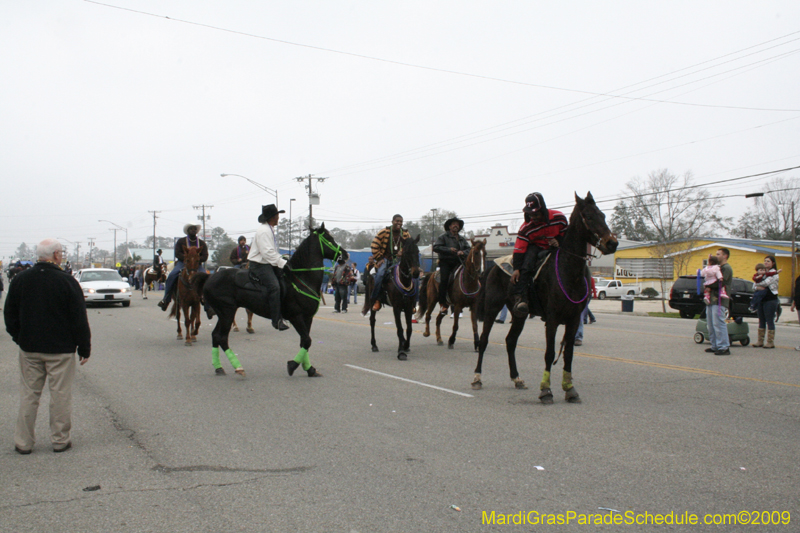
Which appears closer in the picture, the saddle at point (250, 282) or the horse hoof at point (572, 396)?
the horse hoof at point (572, 396)

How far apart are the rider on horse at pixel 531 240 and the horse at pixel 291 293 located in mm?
3157

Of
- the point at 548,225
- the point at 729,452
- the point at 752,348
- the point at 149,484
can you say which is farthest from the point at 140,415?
the point at 752,348

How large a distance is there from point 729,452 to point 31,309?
250 inches

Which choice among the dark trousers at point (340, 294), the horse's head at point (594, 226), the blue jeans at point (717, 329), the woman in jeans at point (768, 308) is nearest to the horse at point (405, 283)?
the horse's head at point (594, 226)

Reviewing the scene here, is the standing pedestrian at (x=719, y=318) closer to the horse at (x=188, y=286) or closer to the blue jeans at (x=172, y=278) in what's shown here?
the horse at (x=188, y=286)

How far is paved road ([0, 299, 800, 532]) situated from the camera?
13.8 feet

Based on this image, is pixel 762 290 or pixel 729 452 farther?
pixel 762 290

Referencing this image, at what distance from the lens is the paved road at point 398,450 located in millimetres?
4195

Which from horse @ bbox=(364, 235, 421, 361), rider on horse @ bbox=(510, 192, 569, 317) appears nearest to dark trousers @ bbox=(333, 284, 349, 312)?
horse @ bbox=(364, 235, 421, 361)

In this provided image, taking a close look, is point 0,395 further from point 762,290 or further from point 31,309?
point 762,290

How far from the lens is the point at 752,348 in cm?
1301

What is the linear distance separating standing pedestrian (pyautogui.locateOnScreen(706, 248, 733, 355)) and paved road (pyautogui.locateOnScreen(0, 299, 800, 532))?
64.0 inches

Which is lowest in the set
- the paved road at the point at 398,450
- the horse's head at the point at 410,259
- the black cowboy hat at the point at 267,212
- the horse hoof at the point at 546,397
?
the paved road at the point at 398,450

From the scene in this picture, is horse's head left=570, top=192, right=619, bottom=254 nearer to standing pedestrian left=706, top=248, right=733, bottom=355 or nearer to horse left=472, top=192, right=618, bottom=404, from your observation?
horse left=472, top=192, right=618, bottom=404
